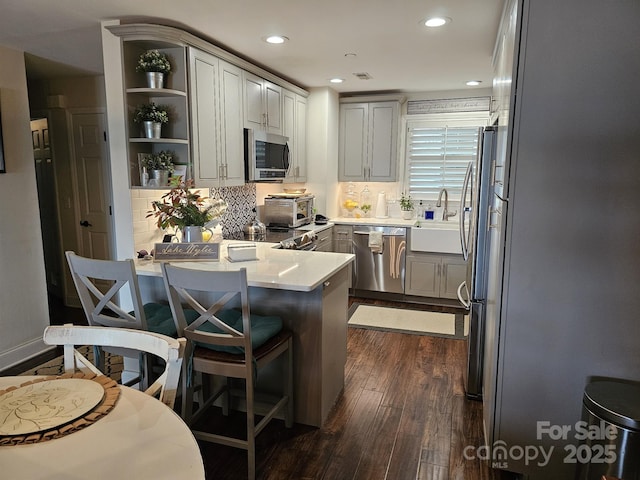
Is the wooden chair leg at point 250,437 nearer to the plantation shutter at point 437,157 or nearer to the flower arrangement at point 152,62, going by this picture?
the flower arrangement at point 152,62

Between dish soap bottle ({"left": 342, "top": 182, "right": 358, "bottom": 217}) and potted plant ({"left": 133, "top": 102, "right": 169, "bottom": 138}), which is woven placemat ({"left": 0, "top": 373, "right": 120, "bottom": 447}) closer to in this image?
potted plant ({"left": 133, "top": 102, "right": 169, "bottom": 138})

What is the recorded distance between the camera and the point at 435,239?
4.77m

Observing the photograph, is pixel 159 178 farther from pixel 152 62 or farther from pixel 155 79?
pixel 152 62

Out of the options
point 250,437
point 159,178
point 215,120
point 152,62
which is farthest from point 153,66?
point 250,437

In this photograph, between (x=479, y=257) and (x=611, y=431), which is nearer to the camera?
(x=611, y=431)

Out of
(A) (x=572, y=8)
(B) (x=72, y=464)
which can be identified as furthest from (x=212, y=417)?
(A) (x=572, y=8)

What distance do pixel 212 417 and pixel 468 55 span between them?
3.40 meters

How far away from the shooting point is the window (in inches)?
208

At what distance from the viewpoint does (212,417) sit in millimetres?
2576

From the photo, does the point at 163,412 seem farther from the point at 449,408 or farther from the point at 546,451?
the point at 449,408

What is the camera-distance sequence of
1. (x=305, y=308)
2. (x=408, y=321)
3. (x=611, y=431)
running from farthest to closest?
1. (x=408, y=321)
2. (x=305, y=308)
3. (x=611, y=431)

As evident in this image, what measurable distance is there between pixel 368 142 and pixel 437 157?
0.91 metres

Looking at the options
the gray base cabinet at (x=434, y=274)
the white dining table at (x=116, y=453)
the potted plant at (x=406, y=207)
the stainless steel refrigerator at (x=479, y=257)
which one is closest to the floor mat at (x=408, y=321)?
the gray base cabinet at (x=434, y=274)

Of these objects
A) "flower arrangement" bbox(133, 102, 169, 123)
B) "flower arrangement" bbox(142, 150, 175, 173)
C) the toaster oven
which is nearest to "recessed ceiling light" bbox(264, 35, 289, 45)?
"flower arrangement" bbox(133, 102, 169, 123)
